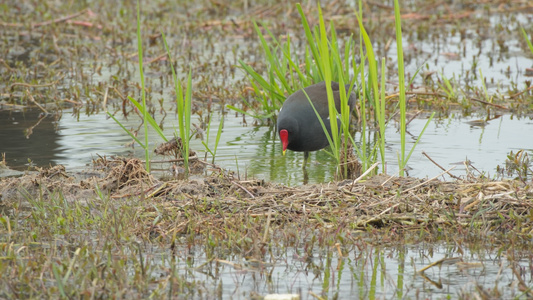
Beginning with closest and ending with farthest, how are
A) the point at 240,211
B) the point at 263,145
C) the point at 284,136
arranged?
the point at 240,211 → the point at 284,136 → the point at 263,145

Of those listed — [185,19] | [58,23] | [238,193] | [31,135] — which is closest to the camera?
[238,193]

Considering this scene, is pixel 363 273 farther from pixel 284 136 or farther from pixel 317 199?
pixel 284 136

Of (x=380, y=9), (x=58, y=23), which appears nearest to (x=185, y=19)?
(x=58, y=23)

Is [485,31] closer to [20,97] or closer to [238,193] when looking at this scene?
[20,97]

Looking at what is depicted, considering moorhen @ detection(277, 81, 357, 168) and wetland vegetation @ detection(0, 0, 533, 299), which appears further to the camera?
moorhen @ detection(277, 81, 357, 168)

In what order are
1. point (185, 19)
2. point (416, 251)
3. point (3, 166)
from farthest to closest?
point (185, 19) → point (3, 166) → point (416, 251)

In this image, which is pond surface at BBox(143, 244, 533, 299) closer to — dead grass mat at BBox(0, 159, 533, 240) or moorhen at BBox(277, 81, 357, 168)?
dead grass mat at BBox(0, 159, 533, 240)

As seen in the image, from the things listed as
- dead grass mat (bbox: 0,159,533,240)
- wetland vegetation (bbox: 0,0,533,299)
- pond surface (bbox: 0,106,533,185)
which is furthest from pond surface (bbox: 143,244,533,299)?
pond surface (bbox: 0,106,533,185)

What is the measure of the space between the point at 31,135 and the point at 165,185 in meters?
3.17

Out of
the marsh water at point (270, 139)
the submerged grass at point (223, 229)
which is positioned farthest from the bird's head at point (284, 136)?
the submerged grass at point (223, 229)

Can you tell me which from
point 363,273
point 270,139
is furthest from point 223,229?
point 270,139

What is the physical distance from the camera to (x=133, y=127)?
28.3ft

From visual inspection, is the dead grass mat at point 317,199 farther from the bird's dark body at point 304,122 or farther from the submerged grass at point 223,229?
the bird's dark body at point 304,122

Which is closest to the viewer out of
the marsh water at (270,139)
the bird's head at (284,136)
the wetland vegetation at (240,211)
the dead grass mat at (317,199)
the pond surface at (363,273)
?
the pond surface at (363,273)
